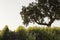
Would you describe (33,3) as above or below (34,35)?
above

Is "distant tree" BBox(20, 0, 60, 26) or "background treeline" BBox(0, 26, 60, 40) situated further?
"distant tree" BBox(20, 0, 60, 26)

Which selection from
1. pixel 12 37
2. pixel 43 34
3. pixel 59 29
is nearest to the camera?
pixel 12 37

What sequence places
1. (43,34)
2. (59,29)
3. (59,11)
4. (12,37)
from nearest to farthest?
1. (12,37)
2. (43,34)
3. (59,29)
4. (59,11)

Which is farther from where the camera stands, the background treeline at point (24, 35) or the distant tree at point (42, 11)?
the distant tree at point (42, 11)

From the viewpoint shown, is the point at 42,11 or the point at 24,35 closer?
the point at 24,35

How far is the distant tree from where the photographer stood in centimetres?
3838

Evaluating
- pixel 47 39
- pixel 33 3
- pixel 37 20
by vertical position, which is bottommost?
pixel 47 39

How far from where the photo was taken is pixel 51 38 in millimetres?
22469

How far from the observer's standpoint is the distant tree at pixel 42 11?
126 feet

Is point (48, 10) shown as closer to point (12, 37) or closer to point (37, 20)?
point (37, 20)

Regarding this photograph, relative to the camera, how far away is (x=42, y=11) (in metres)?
39.2

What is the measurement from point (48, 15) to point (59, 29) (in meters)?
10.9

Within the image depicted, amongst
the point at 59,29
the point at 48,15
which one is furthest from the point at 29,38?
the point at 48,15

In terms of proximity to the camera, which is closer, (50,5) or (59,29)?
(59,29)
